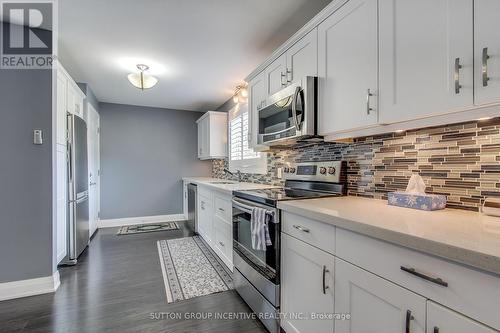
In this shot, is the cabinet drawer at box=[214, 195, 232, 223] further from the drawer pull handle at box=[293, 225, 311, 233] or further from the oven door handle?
the drawer pull handle at box=[293, 225, 311, 233]

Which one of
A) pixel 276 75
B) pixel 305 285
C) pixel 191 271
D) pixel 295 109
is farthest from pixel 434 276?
pixel 191 271

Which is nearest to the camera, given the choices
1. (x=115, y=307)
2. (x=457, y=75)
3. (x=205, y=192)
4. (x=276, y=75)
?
(x=457, y=75)

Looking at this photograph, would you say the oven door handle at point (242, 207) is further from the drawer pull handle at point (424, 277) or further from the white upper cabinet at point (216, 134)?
the white upper cabinet at point (216, 134)

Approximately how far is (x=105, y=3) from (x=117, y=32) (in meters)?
0.40

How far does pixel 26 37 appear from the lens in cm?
221

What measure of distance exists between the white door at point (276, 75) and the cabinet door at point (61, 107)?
218 cm

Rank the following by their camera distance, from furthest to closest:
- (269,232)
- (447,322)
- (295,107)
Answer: (295,107), (269,232), (447,322)

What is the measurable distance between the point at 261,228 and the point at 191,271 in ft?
4.57

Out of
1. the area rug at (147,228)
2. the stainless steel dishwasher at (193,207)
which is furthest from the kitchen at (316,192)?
the area rug at (147,228)

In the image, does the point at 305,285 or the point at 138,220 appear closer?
the point at 305,285

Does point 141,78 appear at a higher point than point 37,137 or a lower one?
higher

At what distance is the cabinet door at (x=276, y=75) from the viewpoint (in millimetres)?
2164

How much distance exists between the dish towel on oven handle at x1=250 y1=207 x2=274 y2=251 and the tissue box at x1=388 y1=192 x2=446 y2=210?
78 cm

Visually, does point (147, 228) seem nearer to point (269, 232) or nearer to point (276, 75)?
point (269, 232)
